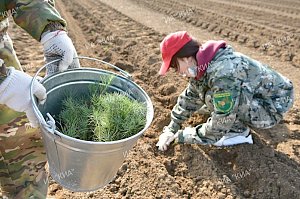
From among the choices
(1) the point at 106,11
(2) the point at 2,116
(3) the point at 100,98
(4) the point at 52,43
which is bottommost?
(1) the point at 106,11

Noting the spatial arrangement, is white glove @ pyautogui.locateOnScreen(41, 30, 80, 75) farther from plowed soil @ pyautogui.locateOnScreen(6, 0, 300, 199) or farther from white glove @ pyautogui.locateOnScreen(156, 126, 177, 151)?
white glove @ pyautogui.locateOnScreen(156, 126, 177, 151)

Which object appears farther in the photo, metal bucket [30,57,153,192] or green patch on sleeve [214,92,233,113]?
green patch on sleeve [214,92,233,113]

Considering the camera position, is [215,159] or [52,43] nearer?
[52,43]

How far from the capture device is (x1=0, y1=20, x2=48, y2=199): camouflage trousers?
2.11 metres

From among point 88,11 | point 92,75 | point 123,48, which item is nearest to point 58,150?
point 92,75

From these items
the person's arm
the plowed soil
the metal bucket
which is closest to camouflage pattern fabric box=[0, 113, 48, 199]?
the metal bucket

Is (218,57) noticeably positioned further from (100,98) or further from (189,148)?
(100,98)

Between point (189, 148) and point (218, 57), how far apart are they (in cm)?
83

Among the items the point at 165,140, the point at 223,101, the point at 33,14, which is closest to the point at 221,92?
the point at 223,101

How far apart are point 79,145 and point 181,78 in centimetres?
264

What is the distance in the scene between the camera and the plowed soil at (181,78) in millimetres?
2820

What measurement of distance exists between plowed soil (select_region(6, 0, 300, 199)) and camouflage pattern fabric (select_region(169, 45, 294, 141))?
0.27 m

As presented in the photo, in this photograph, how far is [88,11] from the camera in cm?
639

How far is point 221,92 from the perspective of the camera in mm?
2719
